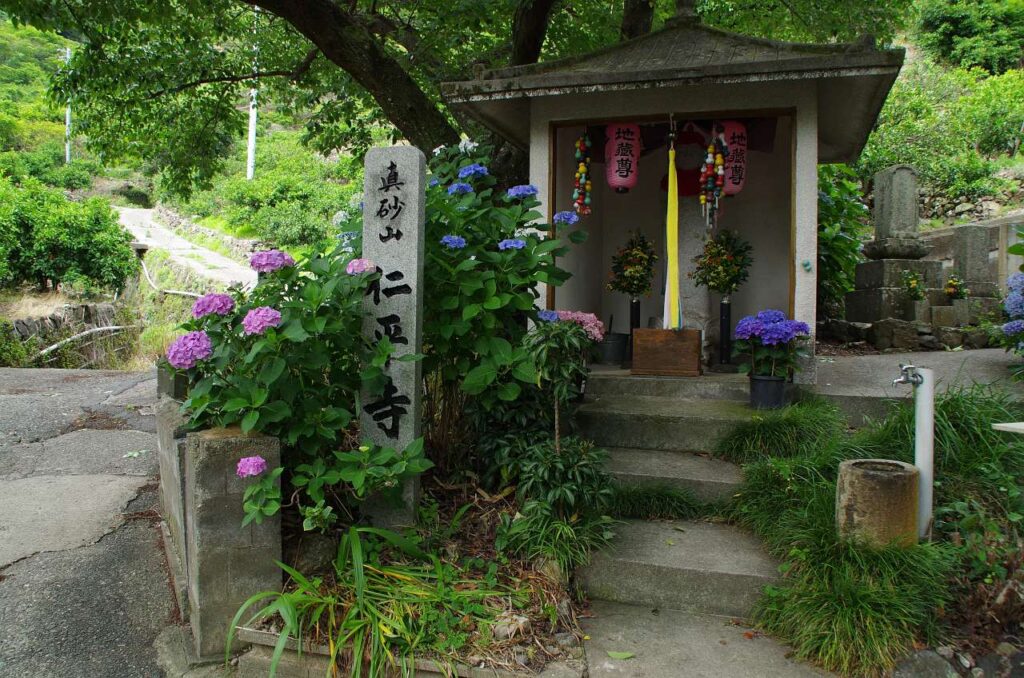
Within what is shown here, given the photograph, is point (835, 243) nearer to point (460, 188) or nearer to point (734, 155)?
point (734, 155)

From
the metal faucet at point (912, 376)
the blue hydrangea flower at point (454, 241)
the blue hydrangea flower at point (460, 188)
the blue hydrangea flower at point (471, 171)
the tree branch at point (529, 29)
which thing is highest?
the tree branch at point (529, 29)

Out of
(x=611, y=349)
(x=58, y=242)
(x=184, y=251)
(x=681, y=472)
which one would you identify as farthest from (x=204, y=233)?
(x=681, y=472)

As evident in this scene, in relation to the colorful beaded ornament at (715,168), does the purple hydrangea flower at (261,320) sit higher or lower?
lower

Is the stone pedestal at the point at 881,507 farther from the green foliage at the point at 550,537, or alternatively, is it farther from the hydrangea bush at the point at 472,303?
the hydrangea bush at the point at 472,303

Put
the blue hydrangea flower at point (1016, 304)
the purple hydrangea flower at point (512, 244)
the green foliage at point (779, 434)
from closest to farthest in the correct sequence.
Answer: the purple hydrangea flower at point (512, 244) < the green foliage at point (779, 434) < the blue hydrangea flower at point (1016, 304)

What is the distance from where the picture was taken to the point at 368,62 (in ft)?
23.8

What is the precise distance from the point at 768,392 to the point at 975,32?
22.3 metres

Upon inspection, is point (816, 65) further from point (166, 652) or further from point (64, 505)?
point (64, 505)

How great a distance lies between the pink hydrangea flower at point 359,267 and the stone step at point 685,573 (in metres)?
1.89

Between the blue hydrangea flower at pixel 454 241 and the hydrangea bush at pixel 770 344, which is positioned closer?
the blue hydrangea flower at pixel 454 241

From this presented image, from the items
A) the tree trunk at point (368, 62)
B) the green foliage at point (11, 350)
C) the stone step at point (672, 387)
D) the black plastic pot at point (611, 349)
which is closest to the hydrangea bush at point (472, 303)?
the stone step at point (672, 387)

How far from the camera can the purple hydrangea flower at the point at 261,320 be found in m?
3.07

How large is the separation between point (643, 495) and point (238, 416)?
7.52 feet

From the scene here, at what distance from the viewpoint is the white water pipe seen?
326 cm
